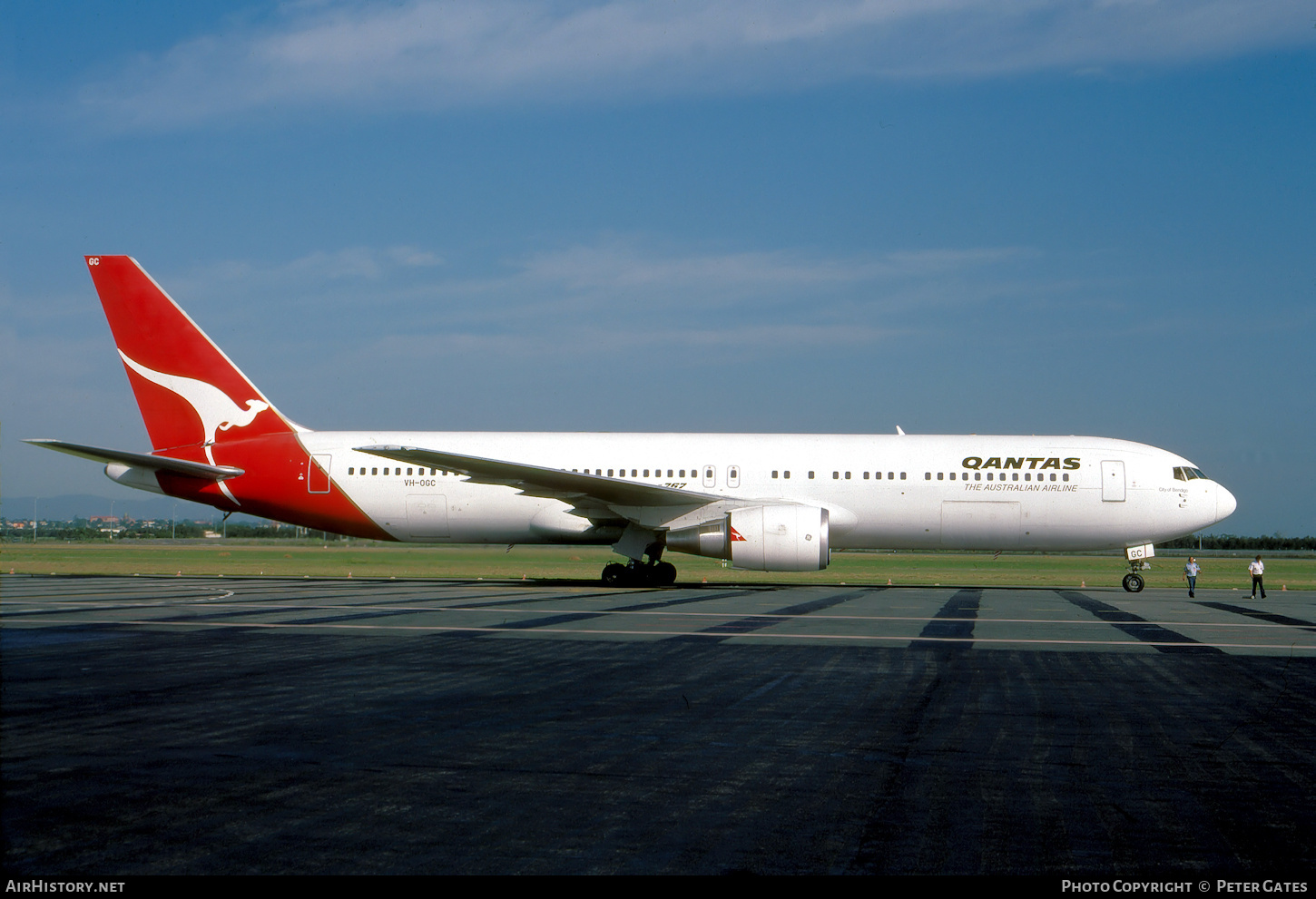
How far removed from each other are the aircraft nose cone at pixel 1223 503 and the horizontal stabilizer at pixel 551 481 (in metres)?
12.7

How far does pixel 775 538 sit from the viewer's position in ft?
73.5

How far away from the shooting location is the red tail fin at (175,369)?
85.1 ft

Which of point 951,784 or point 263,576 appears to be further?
point 263,576

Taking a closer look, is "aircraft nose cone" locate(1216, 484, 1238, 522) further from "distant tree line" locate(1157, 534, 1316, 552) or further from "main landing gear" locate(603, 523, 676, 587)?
"distant tree line" locate(1157, 534, 1316, 552)

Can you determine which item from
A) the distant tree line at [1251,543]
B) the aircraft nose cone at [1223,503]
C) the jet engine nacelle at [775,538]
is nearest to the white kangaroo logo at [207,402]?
the jet engine nacelle at [775,538]

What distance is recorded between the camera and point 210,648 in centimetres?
1132

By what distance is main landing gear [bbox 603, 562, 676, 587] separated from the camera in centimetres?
2495

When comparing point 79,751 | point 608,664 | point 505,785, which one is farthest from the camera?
point 608,664

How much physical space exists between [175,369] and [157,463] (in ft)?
8.82

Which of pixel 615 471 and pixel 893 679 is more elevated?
pixel 615 471

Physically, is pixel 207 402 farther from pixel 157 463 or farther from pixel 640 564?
pixel 640 564

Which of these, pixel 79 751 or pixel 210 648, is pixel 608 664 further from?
pixel 79 751

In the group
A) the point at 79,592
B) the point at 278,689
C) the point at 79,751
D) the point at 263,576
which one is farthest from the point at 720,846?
A: the point at 263,576

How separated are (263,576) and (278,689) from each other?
22.6 metres
